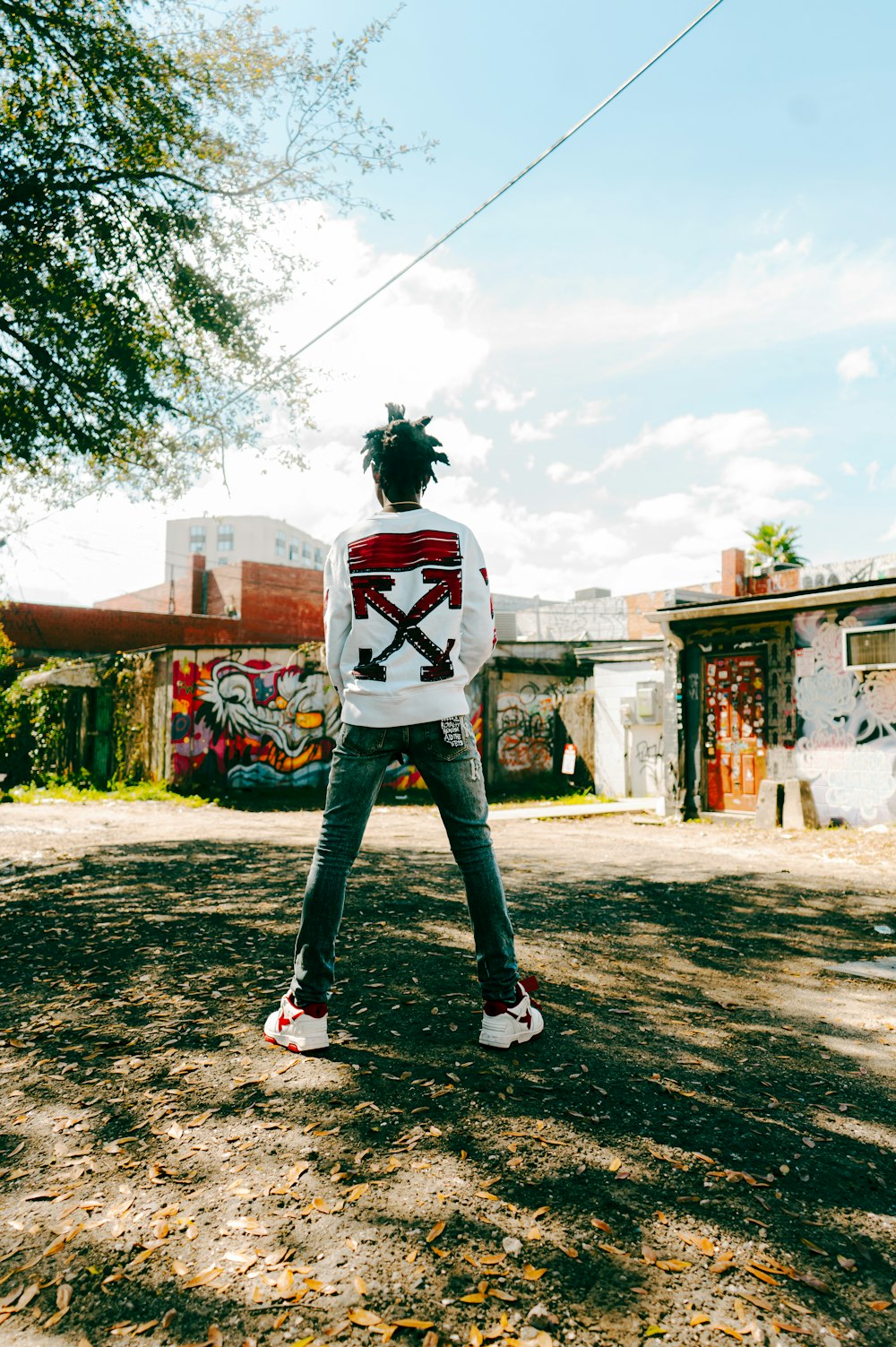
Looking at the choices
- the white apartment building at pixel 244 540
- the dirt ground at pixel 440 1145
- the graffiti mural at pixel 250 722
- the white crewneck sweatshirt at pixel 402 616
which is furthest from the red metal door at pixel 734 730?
the white apartment building at pixel 244 540

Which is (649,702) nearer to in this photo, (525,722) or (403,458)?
(525,722)

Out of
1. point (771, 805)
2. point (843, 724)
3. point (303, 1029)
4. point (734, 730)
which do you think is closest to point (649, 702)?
point (734, 730)

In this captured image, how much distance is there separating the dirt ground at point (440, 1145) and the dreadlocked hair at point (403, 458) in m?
1.90

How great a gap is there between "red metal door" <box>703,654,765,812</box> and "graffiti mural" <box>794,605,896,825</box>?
28.2 inches

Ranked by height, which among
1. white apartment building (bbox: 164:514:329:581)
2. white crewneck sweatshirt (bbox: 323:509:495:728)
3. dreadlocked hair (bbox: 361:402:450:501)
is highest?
white apartment building (bbox: 164:514:329:581)

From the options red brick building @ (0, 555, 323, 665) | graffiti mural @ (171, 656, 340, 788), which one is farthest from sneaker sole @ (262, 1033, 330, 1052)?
red brick building @ (0, 555, 323, 665)

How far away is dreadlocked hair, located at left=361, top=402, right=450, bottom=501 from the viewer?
293cm

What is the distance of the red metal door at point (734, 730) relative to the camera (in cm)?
1298

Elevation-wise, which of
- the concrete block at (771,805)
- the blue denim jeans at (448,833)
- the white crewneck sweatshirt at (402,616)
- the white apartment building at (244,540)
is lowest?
the concrete block at (771,805)

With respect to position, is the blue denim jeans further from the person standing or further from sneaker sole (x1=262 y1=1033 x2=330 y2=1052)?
sneaker sole (x1=262 y1=1033 x2=330 y2=1052)

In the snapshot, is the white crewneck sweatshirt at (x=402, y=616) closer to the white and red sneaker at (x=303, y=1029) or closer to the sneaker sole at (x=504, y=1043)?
the white and red sneaker at (x=303, y=1029)

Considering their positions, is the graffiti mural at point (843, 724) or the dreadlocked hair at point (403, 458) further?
the graffiti mural at point (843, 724)

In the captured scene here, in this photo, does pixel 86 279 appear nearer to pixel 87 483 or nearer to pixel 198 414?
pixel 198 414

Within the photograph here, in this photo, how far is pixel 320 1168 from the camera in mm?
2031
